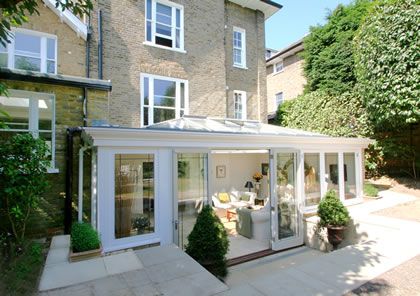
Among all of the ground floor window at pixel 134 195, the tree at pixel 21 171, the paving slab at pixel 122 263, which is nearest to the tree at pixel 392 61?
the ground floor window at pixel 134 195

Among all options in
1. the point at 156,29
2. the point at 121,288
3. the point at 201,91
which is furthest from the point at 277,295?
the point at 156,29

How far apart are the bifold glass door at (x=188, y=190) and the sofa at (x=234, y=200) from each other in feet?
17.3

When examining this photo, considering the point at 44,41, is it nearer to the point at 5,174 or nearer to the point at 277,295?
the point at 5,174

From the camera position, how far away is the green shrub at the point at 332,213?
24.4 feet

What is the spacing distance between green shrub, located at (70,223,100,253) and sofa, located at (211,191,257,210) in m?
7.45

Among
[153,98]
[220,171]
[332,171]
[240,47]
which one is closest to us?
[332,171]

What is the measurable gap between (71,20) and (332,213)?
11226 mm

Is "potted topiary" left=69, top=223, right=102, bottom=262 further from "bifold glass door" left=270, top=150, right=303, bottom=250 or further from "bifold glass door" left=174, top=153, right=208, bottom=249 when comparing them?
"bifold glass door" left=270, top=150, right=303, bottom=250

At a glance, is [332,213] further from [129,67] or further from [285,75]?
[285,75]

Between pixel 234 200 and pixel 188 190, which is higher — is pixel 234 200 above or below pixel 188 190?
below

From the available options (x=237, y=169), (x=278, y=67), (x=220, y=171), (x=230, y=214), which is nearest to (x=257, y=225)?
(x=230, y=214)

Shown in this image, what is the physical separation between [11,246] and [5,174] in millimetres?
1523

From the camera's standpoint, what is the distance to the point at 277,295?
3.92 meters

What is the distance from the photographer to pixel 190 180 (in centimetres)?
690
